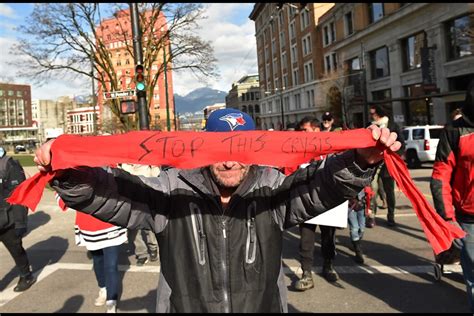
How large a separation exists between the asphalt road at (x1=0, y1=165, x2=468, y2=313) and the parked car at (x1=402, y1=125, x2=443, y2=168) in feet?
37.3

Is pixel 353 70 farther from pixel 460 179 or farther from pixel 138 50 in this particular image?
pixel 460 179

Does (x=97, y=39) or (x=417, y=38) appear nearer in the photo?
(x=97, y=39)

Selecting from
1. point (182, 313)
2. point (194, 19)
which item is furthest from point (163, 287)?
point (194, 19)

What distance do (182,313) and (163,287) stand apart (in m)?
0.17

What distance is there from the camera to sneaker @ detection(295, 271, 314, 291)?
4.70 metres

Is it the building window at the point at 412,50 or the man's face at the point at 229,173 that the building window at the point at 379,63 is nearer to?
the building window at the point at 412,50

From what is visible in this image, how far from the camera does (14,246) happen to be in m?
5.11

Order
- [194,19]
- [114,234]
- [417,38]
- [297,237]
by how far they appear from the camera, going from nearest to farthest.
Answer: [114,234] < [297,237] < [194,19] < [417,38]

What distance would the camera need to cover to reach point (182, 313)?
198 cm

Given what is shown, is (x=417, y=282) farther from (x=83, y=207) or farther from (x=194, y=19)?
(x=194, y=19)

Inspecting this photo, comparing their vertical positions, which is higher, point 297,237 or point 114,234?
point 114,234

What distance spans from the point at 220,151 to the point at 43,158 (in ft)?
2.72

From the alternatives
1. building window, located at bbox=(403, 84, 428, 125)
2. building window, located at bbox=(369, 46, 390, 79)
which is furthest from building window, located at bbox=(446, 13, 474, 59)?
building window, located at bbox=(369, 46, 390, 79)

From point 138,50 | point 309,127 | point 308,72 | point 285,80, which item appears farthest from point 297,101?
point 309,127
